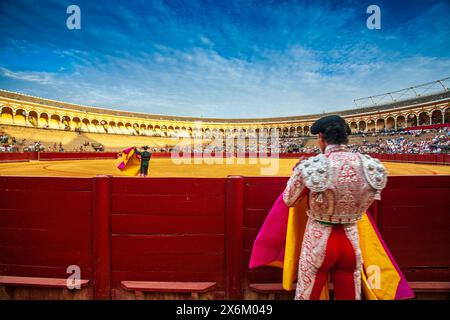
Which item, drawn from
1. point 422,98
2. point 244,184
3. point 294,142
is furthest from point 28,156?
point 422,98

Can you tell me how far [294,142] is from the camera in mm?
40438

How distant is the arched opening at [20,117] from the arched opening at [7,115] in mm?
548

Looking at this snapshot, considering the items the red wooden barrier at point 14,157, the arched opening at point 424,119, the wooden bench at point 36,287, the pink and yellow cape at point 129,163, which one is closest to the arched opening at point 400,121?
the arched opening at point 424,119

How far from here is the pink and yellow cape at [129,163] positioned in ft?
20.8

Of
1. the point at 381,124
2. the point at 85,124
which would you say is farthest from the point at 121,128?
the point at 381,124

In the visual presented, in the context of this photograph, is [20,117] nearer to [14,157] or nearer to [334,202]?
[14,157]

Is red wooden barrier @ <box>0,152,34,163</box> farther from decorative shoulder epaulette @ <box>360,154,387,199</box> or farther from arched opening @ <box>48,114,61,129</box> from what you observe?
arched opening @ <box>48,114,61,129</box>

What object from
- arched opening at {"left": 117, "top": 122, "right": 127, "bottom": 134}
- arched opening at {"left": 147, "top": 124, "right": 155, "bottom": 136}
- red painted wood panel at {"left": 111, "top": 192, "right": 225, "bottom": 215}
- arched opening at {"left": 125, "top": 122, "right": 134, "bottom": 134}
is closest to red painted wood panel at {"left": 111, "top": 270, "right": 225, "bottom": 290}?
red painted wood panel at {"left": 111, "top": 192, "right": 225, "bottom": 215}

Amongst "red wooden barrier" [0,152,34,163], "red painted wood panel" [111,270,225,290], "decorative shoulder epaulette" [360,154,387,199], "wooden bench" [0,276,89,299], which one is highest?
"red wooden barrier" [0,152,34,163]

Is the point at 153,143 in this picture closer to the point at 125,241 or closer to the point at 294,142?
the point at 294,142

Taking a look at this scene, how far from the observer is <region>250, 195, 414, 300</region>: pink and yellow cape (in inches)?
57.0

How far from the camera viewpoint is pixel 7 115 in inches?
1313

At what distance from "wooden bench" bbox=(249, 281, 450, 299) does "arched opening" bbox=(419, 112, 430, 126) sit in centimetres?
4046
